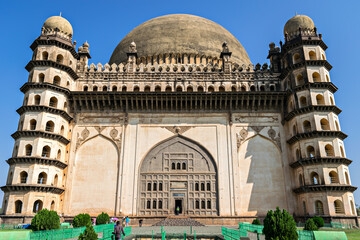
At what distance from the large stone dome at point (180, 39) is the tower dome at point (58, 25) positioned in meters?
6.90

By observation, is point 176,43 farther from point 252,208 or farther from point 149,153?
point 252,208

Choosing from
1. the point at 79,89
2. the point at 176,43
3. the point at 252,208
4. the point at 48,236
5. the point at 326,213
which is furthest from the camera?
the point at 176,43

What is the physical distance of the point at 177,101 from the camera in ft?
82.8

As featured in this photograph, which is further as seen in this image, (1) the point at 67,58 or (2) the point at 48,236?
(1) the point at 67,58

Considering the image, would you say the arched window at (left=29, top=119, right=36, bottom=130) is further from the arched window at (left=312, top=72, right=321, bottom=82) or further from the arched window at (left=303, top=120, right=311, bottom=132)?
the arched window at (left=312, top=72, right=321, bottom=82)

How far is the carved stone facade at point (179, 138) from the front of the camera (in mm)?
22031

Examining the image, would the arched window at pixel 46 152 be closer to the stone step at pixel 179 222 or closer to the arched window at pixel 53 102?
the arched window at pixel 53 102

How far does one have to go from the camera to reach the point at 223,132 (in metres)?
25.0

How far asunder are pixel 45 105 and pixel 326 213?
21809mm

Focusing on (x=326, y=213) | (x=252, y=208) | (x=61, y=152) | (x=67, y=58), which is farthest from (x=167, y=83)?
(x=326, y=213)

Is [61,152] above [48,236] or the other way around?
above

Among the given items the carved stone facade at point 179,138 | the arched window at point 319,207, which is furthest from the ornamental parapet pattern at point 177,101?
the arched window at point 319,207

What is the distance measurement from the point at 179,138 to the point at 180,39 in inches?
496

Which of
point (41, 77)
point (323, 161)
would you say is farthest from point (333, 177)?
point (41, 77)
